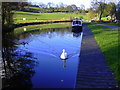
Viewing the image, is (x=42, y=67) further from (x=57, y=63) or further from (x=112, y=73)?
(x=112, y=73)

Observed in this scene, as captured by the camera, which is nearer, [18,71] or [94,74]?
[94,74]

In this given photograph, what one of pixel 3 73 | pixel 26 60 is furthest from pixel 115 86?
pixel 26 60

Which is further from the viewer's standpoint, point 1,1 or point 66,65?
point 1,1

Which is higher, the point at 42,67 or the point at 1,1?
the point at 1,1

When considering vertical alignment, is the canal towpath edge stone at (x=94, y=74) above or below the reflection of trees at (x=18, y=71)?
above

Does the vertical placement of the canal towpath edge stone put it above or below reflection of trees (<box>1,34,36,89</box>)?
above

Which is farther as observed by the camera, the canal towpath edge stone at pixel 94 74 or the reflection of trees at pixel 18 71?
the reflection of trees at pixel 18 71

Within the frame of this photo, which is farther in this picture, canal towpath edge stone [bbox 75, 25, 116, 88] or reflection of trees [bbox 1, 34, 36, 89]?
reflection of trees [bbox 1, 34, 36, 89]

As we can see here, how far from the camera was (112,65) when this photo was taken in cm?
953

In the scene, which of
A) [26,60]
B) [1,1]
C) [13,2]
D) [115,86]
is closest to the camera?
[115,86]

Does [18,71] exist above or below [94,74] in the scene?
below

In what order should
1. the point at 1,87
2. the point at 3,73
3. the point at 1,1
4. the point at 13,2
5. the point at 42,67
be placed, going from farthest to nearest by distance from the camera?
1. the point at 13,2
2. the point at 1,1
3. the point at 42,67
4. the point at 3,73
5. the point at 1,87

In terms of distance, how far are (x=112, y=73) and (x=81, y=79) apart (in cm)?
173

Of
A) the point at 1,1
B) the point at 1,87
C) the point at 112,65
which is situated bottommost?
the point at 1,87
